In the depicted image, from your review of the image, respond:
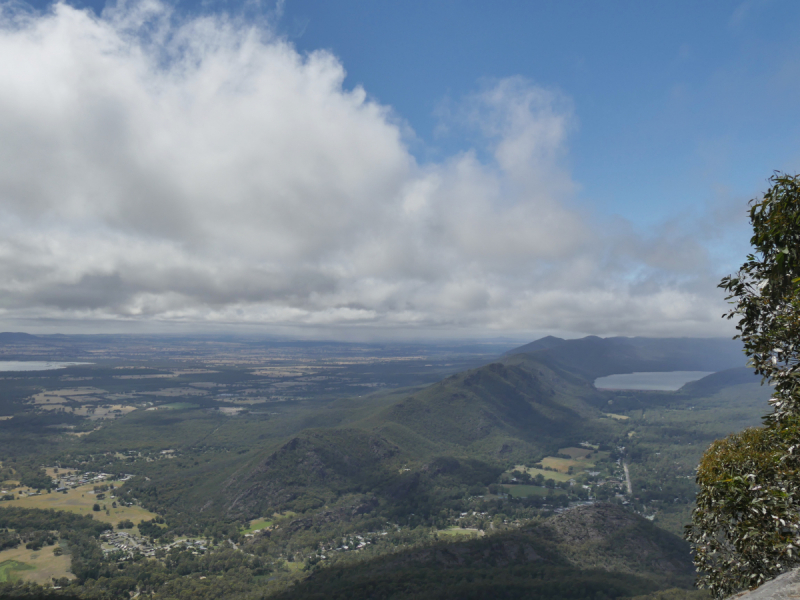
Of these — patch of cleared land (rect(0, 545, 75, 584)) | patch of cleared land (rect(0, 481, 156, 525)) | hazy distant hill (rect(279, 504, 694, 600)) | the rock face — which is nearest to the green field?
patch of cleared land (rect(0, 545, 75, 584))

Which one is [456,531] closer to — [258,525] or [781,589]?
[258,525]

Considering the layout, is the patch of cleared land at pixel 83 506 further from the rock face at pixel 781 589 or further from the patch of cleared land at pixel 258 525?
the rock face at pixel 781 589

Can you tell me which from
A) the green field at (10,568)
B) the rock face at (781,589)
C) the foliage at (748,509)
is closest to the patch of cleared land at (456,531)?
the green field at (10,568)

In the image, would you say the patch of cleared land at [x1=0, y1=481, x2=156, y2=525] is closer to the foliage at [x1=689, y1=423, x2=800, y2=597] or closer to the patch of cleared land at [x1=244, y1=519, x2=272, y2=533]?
the patch of cleared land at [x1=244, y1=519, x2=272, y2=533]

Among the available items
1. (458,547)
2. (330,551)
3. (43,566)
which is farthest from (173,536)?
(458,547)

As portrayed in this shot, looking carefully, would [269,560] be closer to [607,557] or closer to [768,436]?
[607,557]

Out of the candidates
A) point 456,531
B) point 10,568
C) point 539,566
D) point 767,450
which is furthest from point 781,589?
point 10,568
